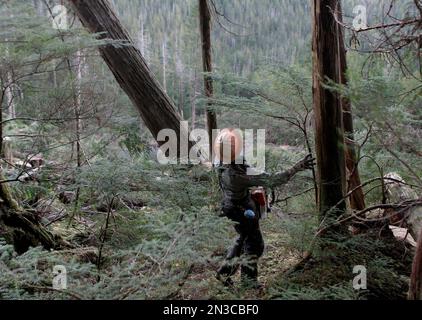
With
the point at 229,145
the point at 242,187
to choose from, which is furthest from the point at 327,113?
the point at 242,187

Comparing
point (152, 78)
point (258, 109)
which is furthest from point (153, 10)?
point (258, 109)

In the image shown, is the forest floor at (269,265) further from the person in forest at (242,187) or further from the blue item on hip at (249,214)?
the blue item on hip at (249,214)

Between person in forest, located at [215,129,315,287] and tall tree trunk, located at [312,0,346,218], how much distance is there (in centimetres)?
20

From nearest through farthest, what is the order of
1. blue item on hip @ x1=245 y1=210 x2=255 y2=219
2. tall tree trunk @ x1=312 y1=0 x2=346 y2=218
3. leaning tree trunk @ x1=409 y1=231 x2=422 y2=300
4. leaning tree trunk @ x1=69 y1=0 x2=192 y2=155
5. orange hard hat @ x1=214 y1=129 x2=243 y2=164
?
leaning tree trunk @ x1=409 y1=231 x2=422 y2=300 < tall tree trunk @ x1=312 y1=0 x2=346 y2=218 < orange hard hat @ x1=214 y1=129 x2=243 y2=164 < blue item on hip @ x1=245 y1=210 x2=255 y2=219 < leaning tree trunk @ x1=69 y1=0 x2=192 y2=155

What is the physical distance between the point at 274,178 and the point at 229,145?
538mm

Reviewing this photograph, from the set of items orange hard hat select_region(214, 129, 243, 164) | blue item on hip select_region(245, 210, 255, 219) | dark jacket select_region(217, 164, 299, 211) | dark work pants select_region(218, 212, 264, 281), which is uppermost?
orange hard hat select_region(214, 129, 243, 164)

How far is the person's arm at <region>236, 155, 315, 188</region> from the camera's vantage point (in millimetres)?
3316

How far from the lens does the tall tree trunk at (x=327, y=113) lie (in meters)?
3.37

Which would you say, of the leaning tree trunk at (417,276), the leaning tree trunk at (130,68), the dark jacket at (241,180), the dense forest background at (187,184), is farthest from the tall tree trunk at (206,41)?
the leaning tree trunk at (417,276)

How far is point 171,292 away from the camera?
2.20 m

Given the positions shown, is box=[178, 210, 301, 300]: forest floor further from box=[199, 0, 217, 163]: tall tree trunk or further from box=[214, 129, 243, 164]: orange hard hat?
box=[199, 0, 217, 163]: tall tree trunk

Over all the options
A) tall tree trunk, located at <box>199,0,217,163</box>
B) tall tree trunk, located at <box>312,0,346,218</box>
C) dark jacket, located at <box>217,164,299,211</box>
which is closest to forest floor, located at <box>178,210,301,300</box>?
dark jacket, located at <box>217,164,299,211</box>

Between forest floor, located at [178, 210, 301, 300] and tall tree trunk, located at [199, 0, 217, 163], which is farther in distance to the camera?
tall tree trunk, located at [199, 0, 217, 163]

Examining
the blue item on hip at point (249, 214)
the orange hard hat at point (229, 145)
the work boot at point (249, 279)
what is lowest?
the work boot at point (249, 279)
